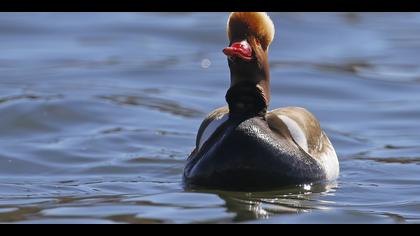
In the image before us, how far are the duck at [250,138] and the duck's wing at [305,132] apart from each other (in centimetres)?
1

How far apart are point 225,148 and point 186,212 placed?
1.07m

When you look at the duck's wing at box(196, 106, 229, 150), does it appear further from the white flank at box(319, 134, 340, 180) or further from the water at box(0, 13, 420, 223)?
the white flank at box(319, 134, 340, 180)

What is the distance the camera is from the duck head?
1035 centimetres

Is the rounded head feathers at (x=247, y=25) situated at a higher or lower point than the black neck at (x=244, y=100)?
higher

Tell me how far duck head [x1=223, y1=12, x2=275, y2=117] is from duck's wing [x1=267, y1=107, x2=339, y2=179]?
21cm

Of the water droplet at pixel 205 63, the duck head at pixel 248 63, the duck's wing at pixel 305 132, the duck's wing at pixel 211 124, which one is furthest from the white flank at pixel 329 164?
the water droplet at pixel 205 63

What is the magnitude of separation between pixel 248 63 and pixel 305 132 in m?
0.96

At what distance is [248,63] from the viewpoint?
10.4 meters

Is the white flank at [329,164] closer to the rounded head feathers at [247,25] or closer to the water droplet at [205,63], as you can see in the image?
the rounded head feathers at [247,25]

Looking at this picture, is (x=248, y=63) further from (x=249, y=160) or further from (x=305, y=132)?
(x=305, y=132)

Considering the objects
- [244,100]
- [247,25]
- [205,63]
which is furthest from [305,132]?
[205,63]

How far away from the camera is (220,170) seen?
33.6ft

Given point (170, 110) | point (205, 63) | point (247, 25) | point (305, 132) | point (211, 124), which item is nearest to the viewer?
point (247, 25)

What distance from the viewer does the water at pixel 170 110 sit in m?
9.80
